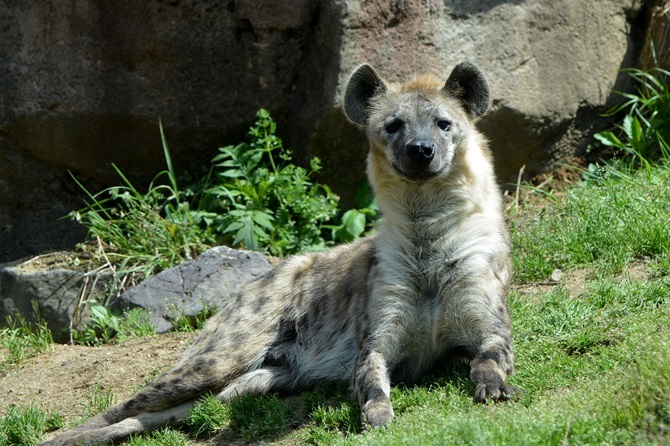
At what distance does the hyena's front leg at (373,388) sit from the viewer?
14.5 ft

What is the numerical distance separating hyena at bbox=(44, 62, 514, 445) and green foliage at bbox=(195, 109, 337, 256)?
1.55 metres

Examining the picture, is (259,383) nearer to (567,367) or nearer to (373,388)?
(373,388)

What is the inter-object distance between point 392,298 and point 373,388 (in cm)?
56

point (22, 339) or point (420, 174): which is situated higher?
point (420, 174)

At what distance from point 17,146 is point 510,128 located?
4.14 m

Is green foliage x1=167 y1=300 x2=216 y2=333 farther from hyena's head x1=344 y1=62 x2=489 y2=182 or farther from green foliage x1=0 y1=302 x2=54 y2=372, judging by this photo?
hyena's head x1=344 y1=62 x2=489 y2=182

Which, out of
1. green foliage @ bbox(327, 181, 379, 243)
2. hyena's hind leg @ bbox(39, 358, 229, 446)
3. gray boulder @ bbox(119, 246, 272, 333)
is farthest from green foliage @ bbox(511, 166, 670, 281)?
hyena's hind leg @ bbox(39, 358, 229, 446)

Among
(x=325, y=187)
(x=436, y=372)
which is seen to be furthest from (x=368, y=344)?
(x=325, y=187)

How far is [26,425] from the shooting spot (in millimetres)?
5535

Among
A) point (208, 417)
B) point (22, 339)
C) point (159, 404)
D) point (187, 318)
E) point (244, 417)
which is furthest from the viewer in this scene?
point (22, 339)

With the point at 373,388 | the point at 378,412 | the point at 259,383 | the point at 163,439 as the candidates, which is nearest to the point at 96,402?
the point at 163,439

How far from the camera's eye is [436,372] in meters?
5.06

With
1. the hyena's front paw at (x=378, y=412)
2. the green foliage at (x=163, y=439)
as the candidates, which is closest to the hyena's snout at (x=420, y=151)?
the hyena's front paw at (x=378, y=412)

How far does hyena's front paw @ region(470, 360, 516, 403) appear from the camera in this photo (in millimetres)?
4320
